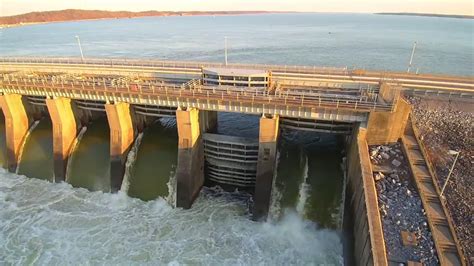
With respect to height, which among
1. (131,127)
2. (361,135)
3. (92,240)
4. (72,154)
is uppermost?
(361,135)

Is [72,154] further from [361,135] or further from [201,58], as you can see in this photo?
[201,58]

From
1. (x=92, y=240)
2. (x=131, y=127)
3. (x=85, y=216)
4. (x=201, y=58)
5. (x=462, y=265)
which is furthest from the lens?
(x=201, y=58)

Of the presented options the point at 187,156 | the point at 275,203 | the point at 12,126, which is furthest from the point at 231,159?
the point at 12,126

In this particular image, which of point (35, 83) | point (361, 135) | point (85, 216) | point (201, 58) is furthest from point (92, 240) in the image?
point (201, 58)

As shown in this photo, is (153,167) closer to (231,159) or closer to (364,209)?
(231,159)

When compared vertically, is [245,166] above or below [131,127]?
below

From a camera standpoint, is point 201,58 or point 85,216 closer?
point 85,216

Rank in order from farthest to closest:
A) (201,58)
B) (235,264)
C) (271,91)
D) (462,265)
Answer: (201,58) < (271,91) < (235,264) < (462,265)

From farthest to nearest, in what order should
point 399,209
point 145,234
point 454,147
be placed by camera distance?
1. point 145,234
2. point 454,147
3. point 399,209
